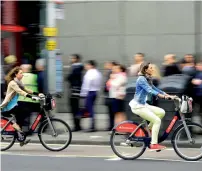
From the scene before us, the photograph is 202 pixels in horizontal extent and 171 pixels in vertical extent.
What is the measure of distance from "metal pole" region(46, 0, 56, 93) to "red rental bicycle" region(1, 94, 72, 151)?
215 cm

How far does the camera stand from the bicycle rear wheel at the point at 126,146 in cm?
967

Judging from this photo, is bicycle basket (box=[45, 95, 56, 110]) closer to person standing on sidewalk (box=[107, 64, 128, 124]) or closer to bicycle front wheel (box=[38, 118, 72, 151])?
bicycle front wheel (box=[38, 118, 72, 151])

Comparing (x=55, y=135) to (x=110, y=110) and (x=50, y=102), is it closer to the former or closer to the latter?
(x=50, y=102)

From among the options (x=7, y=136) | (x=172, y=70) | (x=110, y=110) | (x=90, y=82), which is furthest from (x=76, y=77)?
(x=7, y=136)

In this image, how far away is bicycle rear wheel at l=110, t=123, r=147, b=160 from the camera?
31.7ft

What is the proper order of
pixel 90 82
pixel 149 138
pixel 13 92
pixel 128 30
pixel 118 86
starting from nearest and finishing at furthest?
pixel 149 138 → pixel 13 92 → pixel 118 86 → pixel 90 82 → pixel 128 30

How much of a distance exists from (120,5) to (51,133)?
6.62 m

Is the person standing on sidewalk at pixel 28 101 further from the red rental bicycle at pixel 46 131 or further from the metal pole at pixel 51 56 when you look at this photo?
the red rental bicycle at pixel 46 131

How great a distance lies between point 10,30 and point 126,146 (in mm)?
9117

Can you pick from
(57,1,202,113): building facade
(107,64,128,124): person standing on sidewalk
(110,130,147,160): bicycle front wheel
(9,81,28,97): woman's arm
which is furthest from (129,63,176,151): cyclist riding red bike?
(57,1,202,113): building facade

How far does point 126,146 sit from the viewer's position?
9703 mm

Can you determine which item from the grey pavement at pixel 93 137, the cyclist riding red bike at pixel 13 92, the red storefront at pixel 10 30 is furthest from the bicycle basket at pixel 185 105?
the red storefront at pixel 10 30

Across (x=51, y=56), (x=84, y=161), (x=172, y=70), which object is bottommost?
(x=84, y=161)

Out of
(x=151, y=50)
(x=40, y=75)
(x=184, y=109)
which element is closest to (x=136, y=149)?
(x=184, y=109)
